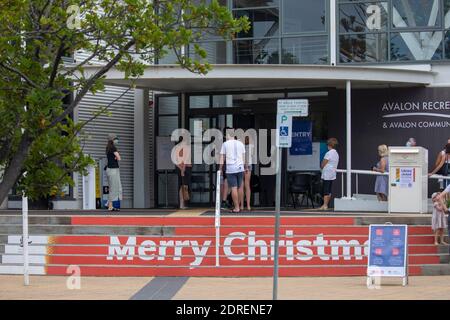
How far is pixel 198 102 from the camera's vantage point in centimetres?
2545

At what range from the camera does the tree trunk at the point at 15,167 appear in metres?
12.1

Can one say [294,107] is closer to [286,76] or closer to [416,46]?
[286,76]

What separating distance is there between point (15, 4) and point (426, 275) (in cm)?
899

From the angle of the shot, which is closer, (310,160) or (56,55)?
(56,55)

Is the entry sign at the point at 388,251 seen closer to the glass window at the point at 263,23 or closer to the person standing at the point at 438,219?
the person standing at the point at 438,219

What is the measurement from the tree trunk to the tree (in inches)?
0.5

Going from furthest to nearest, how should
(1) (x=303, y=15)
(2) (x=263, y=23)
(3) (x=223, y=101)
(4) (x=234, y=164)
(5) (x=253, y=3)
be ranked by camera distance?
(3) (x=223, y=101)
(5) (x=253, y=3)
(2) (x=263, y=23)
(1) (x=303, y=15)
(4) (x=234, y=164)

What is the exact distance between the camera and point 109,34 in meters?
12.3

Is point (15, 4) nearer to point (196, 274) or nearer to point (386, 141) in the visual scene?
point (196, 274)

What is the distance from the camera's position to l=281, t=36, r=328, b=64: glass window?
77.0 ft

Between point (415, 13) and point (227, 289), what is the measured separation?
11107 mm

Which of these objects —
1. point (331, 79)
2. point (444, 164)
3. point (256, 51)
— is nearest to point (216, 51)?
point (256, 51)

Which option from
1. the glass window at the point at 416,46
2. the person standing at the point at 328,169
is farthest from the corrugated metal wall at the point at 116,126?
the glass window at the point at 416,46

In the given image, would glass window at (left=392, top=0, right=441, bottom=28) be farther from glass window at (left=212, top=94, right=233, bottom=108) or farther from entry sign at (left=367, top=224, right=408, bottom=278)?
entry sign at (left=367, top=224, right=408, bottom=278)
